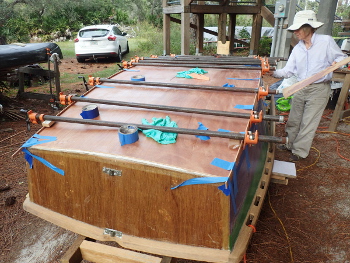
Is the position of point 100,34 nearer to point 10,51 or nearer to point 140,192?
point 10,51

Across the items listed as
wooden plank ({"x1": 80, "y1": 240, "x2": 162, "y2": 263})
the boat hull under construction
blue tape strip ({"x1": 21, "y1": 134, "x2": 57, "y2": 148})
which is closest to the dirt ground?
the boat hull under construction

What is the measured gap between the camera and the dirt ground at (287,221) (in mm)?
2818

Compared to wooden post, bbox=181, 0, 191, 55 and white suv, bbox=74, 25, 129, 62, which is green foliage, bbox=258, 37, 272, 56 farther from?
white suv, bbox=74, 25, 129, 62

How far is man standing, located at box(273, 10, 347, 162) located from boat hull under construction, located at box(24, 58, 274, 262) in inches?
85.0

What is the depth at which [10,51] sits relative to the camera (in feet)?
21.6

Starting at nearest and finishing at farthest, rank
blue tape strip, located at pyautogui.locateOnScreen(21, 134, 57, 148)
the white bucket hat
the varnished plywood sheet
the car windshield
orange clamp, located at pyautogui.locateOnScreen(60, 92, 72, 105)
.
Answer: the varnished plywood sheet → blue tape strip, located at pyautogui.locateOnScreen(21, 134, 57, 148) → orange clamp, located at pyautogui.locateOnScreen(60, 92, 72, 105) → the white bucket hat → the car windshield

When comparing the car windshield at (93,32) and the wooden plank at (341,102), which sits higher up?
the car windshield at (93,32)

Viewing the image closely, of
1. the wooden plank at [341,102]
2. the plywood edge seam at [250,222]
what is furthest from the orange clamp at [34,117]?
the wooden plank at [341,102]

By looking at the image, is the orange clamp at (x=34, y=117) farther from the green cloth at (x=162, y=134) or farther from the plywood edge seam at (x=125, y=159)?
the green cloth at (x=162, y=134)

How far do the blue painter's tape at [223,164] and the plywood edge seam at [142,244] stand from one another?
1.88ft

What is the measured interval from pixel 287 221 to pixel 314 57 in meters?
2.42

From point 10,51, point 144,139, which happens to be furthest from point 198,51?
point 144,139

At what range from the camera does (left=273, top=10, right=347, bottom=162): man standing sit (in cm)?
389

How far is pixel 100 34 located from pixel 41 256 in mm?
12181
